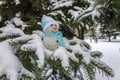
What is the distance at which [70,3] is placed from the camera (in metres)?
1.24

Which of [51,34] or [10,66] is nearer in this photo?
[10,66]

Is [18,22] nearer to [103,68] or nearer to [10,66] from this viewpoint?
[10,66]

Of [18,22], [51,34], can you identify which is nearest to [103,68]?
[51,34]

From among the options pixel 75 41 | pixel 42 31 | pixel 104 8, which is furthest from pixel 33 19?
pixel 104 8

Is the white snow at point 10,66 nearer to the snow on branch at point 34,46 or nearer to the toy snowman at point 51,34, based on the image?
the snow on branch at point 34,46

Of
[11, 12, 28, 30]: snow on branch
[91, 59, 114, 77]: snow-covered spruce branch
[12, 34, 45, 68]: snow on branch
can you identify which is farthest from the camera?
[11, 12, 28, 30]: snow on branch

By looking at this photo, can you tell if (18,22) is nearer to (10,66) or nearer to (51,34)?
(51,34)

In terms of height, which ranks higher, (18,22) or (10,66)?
(18,22)

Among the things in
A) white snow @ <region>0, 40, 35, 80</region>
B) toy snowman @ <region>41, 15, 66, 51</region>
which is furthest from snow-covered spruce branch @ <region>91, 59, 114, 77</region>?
white snow @ <region>0, 40, 35, 80</region>

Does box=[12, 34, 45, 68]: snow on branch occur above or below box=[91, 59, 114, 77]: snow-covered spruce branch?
above

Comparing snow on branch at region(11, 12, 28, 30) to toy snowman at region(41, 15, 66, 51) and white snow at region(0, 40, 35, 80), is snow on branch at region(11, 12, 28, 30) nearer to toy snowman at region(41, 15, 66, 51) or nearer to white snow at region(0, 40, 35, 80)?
toy snowman at region(41, 15, 66, 51)

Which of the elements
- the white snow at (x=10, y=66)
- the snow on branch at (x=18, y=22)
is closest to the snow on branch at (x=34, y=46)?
the white snow at (x=10, y=66)

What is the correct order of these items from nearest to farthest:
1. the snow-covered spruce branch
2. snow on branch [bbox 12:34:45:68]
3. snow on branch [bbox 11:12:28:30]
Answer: snow on branch [bbox 12:34:45:68] → the snow-covered spruce branch → snow on branch [bbox 11:12:28:30]

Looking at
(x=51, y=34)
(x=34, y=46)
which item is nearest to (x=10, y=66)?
(x=34, y=46)
